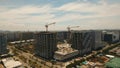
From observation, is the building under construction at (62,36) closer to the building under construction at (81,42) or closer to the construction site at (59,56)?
the construction site at (59,56)

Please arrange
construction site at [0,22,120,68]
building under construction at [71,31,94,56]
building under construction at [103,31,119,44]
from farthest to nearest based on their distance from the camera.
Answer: building under construction at [103,31,119,44] → building under construction at [71,31,94,56] → construction site at [0,22,120,68]

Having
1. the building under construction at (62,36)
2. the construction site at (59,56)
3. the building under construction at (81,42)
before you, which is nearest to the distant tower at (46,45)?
the construction site at (59,56)

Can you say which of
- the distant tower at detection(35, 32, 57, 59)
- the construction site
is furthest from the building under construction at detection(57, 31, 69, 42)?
the distant tower at detection(35, 32, 57, 59)

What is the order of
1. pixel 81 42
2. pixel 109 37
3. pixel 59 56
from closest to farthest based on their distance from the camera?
pixel 59 56
pixel 81 42
pixel 109 37

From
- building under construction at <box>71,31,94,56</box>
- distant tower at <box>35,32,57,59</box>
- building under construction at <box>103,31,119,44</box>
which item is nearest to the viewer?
distant tower at <box>35,32,57,59</box>

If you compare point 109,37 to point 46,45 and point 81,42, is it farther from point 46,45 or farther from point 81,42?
point 46,45

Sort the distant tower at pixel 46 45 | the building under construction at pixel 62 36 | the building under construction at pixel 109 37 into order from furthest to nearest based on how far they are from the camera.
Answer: the building under construction at pixel 62 36 < the building under construction at pixel 109 37 < the distant tower at pixel 46 45

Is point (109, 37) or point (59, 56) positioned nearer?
point (59, 56)

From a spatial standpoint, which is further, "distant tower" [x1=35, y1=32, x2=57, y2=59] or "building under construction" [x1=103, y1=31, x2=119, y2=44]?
"building under construction" [x1=103, y1=31, x2=119, y2=44]

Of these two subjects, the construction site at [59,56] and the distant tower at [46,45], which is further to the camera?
the distant tower at [46,45]

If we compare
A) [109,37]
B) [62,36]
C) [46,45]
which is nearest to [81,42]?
[46,45]

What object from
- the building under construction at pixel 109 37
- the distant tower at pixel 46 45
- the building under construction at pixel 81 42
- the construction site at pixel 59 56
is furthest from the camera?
the building under construction at pixel 109 37

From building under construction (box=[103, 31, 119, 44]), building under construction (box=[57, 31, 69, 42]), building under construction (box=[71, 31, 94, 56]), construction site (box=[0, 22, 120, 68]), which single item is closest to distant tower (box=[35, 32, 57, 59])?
construction site (box=[0, 22, 120, 68])

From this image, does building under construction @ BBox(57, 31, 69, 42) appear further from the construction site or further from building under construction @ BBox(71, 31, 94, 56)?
building under construction @ BBox(71, 31, 94, 56)
